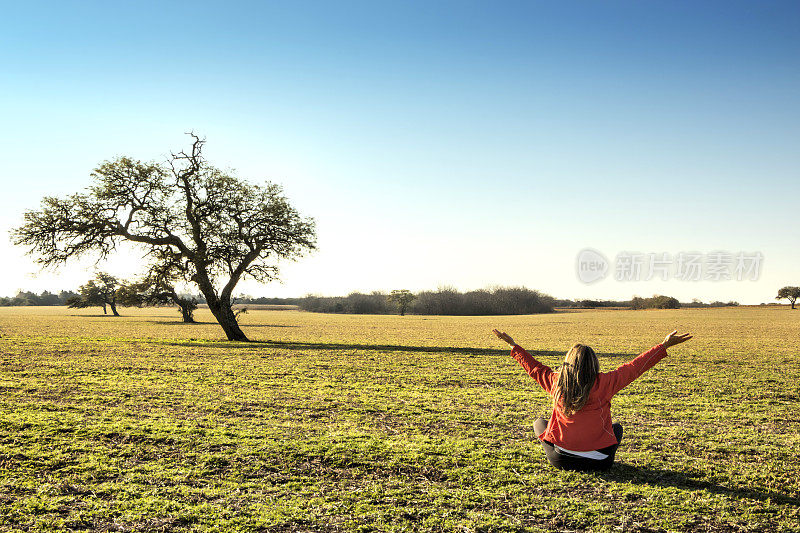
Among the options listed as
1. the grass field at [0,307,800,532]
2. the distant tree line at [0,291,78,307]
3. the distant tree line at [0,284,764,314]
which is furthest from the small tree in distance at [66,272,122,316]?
the distant tree line at [0,291,78,307]

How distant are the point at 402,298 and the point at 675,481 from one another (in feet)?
358

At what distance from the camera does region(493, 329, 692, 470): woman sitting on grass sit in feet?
17.7

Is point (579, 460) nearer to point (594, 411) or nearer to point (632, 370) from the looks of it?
point (594, 411)

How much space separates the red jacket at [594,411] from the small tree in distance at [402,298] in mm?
108826

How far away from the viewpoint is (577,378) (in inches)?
210

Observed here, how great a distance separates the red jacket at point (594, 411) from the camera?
5539mm

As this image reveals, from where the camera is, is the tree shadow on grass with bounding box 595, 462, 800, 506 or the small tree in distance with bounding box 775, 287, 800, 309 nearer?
the tree shadow on grass with bounding box 595, 462, 800, 506

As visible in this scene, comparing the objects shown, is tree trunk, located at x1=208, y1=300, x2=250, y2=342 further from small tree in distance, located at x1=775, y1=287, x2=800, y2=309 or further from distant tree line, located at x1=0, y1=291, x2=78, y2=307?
distant tree line, located at x1=0, y1=291, x2=78, y2=307

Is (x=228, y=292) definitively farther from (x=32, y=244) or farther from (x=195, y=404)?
(x=195, y=404)

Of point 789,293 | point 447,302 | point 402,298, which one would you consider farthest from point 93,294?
point 789,293

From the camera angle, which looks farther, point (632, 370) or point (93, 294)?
point (93, 294)

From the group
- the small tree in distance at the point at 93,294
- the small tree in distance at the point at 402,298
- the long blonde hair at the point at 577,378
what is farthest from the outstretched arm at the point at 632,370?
Answer: the small tree in distance at the point at 402,298

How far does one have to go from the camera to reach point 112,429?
8047 millimetres

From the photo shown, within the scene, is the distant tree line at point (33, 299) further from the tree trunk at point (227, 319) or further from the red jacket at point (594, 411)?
the red jacket at point (594, 411)
